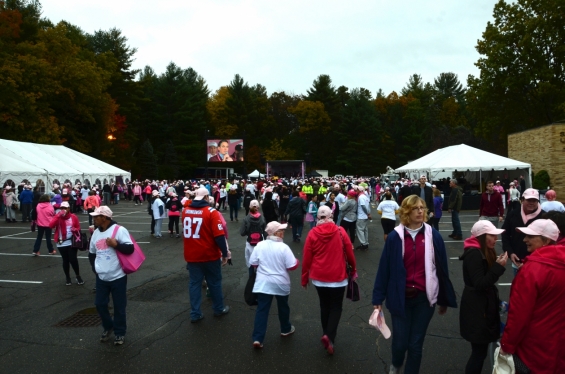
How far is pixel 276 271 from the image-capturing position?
5.23m

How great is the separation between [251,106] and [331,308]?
66600 millimetres

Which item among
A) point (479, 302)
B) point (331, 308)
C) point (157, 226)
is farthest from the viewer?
point (157, 226)

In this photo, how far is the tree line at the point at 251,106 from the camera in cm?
3566

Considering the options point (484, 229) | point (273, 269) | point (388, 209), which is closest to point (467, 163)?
point (388, 209)

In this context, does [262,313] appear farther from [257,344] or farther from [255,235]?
[255,235]

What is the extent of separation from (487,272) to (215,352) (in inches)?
117

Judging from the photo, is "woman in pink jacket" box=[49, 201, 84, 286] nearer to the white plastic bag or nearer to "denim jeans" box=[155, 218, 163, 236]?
"denim jeans" box=[155, 218, 163, 236]

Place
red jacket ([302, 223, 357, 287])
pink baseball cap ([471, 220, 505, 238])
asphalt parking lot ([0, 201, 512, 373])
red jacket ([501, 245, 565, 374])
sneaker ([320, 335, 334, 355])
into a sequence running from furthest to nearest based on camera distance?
1. red jacket ([302, 223, 357, 287])
2. sneaker ([320, 335, 334, 355])
3. asphalt parking lot ([0, 201, 512, 373])
4. pink baseball cap ([471, 220, 505, 238])
5. red jacket ([501, 245, 565, 374])

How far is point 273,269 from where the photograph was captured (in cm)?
523

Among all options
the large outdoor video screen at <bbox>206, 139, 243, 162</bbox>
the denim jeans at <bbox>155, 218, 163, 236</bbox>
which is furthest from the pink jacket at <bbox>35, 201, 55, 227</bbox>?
the large outdoor video screen at <bbox>206, 139, 243, 162</bbox>

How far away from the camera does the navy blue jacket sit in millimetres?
3834

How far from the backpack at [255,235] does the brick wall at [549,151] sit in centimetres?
2637

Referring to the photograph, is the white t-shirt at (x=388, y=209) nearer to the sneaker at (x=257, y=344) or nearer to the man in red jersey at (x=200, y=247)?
the man in red jersey at (x=200, y=247)

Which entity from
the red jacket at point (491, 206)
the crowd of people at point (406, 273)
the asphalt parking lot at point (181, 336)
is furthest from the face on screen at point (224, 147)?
the crowd of people at point (406, 273)
